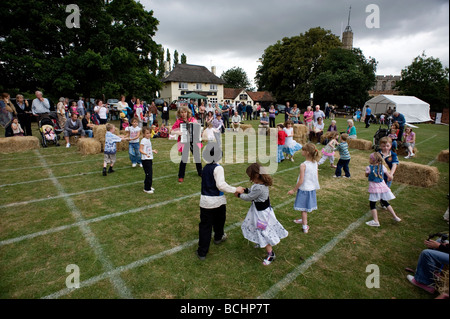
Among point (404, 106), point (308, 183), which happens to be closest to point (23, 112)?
point (308, 183)

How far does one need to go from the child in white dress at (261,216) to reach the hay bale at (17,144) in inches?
503

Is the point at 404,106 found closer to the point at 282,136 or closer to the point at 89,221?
the point at 282,136

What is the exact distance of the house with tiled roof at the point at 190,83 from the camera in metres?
59.9

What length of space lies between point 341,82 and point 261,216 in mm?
43699

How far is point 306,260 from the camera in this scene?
4082 mm

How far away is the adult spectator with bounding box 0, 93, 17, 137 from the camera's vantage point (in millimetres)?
11453

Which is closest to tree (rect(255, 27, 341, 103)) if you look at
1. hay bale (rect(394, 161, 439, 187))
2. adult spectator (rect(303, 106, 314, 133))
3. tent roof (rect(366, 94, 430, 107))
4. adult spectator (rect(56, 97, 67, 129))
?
tent roof (rect(366, 94, 430, 107))

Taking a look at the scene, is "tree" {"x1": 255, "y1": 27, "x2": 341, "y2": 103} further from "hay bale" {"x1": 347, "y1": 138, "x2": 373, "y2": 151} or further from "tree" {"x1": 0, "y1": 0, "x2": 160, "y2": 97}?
"hay bale" {"x1": 347, "y1": 138, "x2": 373, "y2": 151}

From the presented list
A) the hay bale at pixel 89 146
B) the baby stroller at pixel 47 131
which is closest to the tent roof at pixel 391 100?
the hay bale at pixel 89 146

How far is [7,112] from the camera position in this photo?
11836 millimetres

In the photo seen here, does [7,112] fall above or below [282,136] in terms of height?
above

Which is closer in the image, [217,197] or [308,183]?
[217,197]

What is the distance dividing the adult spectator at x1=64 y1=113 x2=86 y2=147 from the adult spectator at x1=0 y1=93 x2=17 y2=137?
2.51 metres
